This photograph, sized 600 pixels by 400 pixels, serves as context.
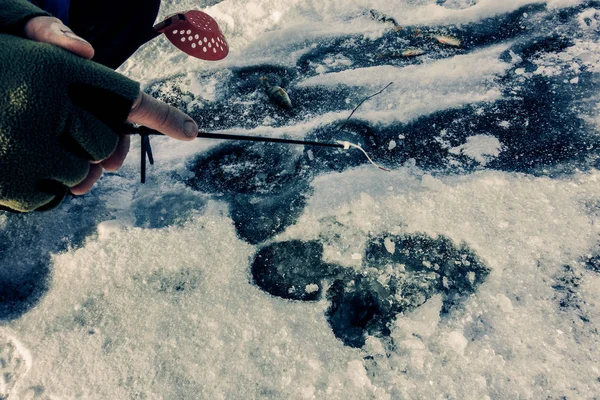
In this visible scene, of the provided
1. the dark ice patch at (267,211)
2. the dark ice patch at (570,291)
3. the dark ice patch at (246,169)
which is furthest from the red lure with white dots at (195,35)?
the dark ice patch at (570,291)

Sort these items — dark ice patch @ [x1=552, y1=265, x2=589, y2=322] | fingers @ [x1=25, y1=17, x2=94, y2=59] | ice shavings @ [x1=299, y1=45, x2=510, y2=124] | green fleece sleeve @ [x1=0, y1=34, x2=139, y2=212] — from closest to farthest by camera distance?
green fleece sleeve @ [x1=0, y1=34, x2=139, y2=212] < fingers @ [x1=25, y1=17, x2=94, y2=59] < dark ice patch @ [x1=552, y1=265, x2=589, y2=322] < ice shavings @ [x1=299, y1=45, x2=510, y2=124]

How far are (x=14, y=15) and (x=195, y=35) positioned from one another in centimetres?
119

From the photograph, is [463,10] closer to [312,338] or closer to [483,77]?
[483,77]

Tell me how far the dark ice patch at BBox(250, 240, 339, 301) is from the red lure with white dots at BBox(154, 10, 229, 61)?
4.36 ft

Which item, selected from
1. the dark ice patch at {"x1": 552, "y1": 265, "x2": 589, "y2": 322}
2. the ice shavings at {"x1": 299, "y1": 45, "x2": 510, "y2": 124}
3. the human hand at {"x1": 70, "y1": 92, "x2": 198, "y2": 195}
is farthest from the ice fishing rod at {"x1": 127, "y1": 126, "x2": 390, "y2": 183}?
the dark ice patch at {"x1": 552, "y1": 265, "x2": 589, "y2": 322}

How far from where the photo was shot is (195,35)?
90.4 inches

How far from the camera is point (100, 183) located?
1.94m

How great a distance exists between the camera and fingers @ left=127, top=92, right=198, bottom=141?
50.3 inches

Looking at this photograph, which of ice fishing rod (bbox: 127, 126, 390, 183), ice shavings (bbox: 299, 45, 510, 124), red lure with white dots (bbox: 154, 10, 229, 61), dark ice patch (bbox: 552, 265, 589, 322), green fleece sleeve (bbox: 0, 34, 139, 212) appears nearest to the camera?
green fleece sleeve (bbox: 0, 34, 139, 212)

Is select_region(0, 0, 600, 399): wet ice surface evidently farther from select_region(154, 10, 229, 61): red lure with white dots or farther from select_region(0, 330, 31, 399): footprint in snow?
select_region(154, 10, 229, 61): red lure with white dots

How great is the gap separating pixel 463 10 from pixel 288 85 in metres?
1.30

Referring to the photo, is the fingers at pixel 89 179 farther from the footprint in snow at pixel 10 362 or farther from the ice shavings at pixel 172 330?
the footprint in snow at pixel 10 362

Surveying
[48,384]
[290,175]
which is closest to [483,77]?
[290,175]

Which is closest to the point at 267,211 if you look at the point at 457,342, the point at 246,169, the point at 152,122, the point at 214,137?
the point at 246,169
